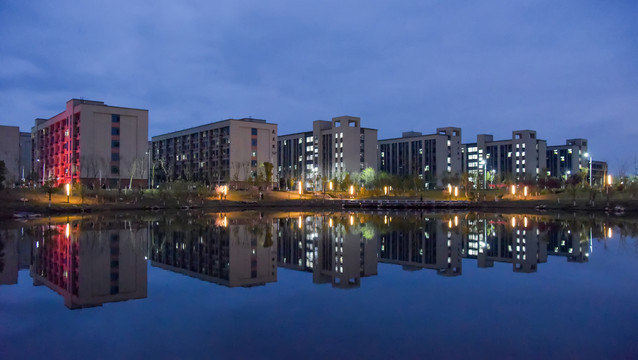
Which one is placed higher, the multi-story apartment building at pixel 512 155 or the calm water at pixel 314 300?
the multi-story apartment building at pixel 512 155

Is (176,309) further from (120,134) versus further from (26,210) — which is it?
(120,134)

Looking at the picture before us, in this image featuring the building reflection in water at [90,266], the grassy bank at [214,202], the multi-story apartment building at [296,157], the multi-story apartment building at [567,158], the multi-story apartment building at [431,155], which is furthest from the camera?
the multi-story apartment building at [567,158]

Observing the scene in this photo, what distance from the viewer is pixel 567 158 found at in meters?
124

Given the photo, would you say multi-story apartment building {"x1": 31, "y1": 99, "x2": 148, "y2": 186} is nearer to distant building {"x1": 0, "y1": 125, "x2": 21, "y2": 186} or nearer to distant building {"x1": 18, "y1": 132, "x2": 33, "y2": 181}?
distant building {"x1": 0, "y1": 125, "x2": 21, "y2": 186}

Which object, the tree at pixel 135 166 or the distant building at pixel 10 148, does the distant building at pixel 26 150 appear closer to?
the distant building at pixel 10 148

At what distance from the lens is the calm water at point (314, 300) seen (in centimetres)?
732

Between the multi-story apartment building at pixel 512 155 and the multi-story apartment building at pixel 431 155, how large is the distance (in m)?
7.62

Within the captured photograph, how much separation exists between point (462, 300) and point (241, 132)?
251 feet

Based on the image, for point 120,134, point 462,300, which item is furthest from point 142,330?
point 120,134

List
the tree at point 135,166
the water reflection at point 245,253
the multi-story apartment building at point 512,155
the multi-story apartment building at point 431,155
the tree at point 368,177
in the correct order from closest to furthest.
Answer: the water reflection at point 245,253 → the tree at point 135,166 → the tree at point 368,177 → the multi-story apartment building at point 431,155 → the multi-story apartment building at point 512,155

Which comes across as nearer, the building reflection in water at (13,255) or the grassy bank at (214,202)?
the building reflection in water at (13,255)

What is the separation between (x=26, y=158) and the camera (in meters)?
98.4

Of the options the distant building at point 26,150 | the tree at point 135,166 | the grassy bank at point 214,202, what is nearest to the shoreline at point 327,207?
the grassy bank at point 214,202

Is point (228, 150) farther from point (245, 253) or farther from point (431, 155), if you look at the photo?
point (245, 253)
